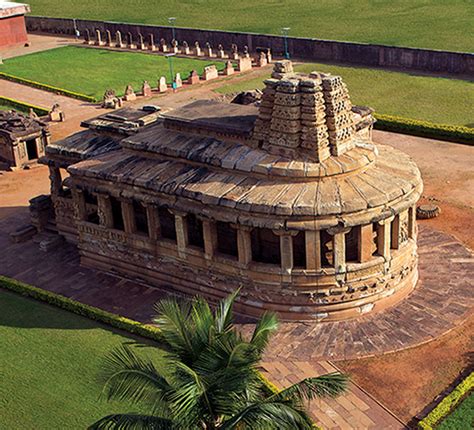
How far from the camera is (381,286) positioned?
21484 mm

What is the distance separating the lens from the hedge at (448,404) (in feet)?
54.3

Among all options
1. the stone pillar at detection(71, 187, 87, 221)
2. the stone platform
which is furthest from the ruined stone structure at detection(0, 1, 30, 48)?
the stone pillar at detection(71, 187, 87, 221)

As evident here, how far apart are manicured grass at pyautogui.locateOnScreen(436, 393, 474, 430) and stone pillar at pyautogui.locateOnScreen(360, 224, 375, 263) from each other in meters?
5.27

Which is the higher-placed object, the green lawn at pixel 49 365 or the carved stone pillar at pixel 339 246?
Result: the carved stone pillar at pixel 339 246

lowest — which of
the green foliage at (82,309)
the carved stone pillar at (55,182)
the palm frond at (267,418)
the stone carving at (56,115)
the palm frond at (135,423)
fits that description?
the green foliage at (82,309)

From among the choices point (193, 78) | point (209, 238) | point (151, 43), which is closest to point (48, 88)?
point (193, 78)

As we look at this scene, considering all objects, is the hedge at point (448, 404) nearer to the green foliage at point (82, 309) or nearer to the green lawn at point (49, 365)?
the green lawn at point (49, 365)

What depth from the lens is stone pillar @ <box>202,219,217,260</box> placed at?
21531 mm

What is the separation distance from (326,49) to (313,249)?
37.2 metres

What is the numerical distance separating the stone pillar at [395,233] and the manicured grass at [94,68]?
31845mm

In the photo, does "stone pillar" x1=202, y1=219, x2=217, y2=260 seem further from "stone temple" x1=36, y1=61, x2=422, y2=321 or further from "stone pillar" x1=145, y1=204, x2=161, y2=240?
"stone pillar" x1=145, y1=204, x2=161, y2=240

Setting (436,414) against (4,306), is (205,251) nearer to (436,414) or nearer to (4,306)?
(4,306)

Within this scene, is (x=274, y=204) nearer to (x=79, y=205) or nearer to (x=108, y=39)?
(x=79, y=205)

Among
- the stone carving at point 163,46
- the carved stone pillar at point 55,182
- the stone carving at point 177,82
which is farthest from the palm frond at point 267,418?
the stone carving at point 163,46
